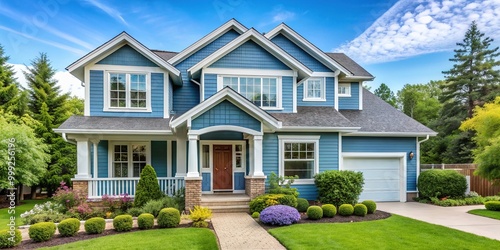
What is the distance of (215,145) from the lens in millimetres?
11875

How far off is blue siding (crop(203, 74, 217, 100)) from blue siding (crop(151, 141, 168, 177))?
2.76 meters

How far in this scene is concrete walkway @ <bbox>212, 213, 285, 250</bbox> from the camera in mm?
6330

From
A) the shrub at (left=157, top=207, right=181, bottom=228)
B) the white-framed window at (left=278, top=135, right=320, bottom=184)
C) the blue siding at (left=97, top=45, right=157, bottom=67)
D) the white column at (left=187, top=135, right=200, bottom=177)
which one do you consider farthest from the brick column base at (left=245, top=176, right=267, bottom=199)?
the blue siding at (left=97, top=45, right=157, bottom=67)

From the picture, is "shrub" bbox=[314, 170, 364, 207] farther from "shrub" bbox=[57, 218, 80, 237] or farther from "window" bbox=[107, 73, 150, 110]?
"shrub" bbox=[57, 218, 80, 237]

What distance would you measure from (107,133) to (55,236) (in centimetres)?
406

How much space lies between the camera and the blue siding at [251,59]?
39.8 ft

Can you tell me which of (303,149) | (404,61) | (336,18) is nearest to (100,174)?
(303,149)

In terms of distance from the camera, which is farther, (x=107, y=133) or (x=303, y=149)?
(x=303, y=149)

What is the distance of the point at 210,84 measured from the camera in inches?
471

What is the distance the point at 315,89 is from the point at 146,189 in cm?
846

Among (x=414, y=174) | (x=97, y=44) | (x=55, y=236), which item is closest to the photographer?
(x=55, y=236)

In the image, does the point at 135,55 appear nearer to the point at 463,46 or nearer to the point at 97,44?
the point at 97,44

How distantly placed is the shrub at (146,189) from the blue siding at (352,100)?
9.54 m

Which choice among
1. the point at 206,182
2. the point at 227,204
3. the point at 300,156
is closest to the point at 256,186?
the point at 227,204
